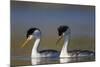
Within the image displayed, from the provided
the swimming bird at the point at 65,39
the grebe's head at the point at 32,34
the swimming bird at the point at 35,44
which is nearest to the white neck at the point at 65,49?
the swimming bird at the point at 65,39

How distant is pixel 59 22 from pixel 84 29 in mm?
293

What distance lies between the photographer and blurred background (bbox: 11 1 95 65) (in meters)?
1.97

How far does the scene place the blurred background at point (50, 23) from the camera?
1966mm

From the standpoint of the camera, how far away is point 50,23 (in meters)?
2.09

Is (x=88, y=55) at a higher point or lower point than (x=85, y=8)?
lower

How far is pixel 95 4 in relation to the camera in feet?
7.47

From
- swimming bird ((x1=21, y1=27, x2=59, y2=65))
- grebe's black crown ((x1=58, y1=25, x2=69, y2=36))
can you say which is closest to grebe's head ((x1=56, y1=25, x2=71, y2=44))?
grebe's black crown ((x1=58, y1=25, x2=69, y2=36))

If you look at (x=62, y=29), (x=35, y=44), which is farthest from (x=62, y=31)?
(x=35, y=44)

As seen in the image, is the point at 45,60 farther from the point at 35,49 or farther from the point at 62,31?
the point at 62,31
